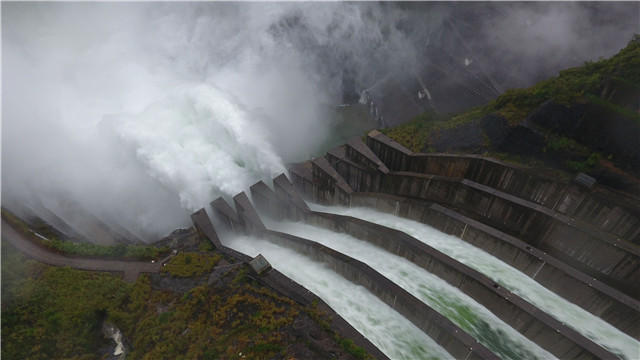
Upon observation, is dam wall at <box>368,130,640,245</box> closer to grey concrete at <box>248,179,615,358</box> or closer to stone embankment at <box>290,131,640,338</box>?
stone embankment at <box>290,131,640,338</box>

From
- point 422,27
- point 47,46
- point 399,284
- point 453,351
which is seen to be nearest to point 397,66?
point 422,27

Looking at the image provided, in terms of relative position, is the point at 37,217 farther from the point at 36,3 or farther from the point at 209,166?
the point at 36,3

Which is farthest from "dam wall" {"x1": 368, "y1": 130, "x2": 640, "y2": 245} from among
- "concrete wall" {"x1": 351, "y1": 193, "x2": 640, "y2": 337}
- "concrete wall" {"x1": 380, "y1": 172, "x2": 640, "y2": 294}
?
"concrete wall" {"x1": 351, "y1": 193, "x2": 640, "y2": 337}

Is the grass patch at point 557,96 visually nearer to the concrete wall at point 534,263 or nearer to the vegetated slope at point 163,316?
the concrete wall at point 534,263

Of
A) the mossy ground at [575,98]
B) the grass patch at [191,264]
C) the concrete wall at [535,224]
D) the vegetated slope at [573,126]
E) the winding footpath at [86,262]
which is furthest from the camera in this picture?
the winding footpath at [86,262]

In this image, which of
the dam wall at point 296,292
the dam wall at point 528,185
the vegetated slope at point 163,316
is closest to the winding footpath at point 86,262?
the vegetated slope at point 163,316
